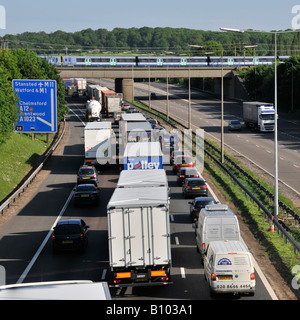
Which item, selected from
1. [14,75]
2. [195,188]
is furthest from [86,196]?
[14,75]

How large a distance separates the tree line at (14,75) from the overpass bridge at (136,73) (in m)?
41.3

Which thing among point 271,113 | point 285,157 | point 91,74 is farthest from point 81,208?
point 91,74

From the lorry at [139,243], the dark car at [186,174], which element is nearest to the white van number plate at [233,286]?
the lorry at [139,243]

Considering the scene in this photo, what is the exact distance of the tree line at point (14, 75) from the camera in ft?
180

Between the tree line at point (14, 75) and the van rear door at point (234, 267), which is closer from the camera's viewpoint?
the van rear door at point (234, 267)

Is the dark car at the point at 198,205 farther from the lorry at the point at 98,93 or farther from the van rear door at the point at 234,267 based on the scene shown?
the lorry at the point at 98,93

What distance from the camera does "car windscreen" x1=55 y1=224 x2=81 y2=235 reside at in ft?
102

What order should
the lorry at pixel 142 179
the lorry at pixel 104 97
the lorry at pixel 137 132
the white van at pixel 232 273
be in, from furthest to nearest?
the lorry at pixel 104 97 < the lorry at pixel 137 132 < the lorry at pixel 142 179 < the white van at pixel 232 273

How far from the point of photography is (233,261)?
2238 cm

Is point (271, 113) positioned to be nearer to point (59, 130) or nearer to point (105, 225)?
point (59, 130)

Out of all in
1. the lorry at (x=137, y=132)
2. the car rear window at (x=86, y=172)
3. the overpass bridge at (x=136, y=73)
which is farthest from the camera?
the overpass bridge at (x=136, y=73)

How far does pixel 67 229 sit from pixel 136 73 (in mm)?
112702

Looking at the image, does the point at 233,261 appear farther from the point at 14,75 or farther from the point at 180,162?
the point at 14,75

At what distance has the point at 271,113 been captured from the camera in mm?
85562
